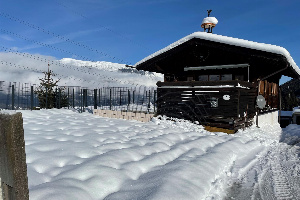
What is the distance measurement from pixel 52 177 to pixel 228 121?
8.13 m

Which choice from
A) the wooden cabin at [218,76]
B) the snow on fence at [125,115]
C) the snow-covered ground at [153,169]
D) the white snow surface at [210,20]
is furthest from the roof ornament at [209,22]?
the snow-covered ground at [153,169]

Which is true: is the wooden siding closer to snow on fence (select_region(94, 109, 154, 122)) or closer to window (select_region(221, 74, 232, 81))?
snow on fence (select_region(94, 109, 154, 122))

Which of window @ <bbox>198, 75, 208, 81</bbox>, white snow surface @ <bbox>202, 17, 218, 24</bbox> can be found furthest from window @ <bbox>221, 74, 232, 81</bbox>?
white snow surface @ <bbox>202, 17, 218, 24</bbox>

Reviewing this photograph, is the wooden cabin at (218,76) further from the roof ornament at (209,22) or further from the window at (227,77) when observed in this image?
the roof ornament at (209,22)

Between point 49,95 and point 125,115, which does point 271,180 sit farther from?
point 49,95

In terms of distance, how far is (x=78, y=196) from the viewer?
323cm

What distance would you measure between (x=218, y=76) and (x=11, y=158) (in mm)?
13906

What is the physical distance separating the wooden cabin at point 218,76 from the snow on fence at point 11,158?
31.0 ft

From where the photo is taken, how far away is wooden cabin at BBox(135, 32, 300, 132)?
34.8 ft

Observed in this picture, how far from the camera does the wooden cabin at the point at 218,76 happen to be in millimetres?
10617

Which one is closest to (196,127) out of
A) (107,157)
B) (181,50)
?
(181,50)

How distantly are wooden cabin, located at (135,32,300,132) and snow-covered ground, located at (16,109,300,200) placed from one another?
3764 millimetres

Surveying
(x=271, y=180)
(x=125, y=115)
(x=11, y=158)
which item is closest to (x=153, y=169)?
(x=271, y=180)

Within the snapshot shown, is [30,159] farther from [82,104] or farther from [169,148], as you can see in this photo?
[82,104]
